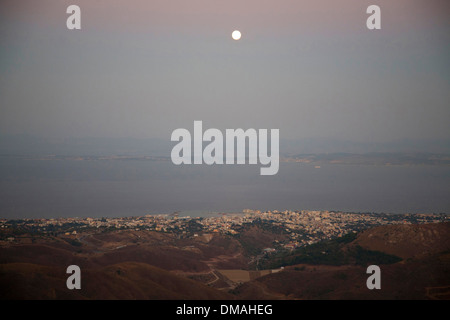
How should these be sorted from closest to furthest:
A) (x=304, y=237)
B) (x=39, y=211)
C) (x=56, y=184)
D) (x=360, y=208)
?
(x=304, y=237)
(x=39, y=211)
(x=360, y=208)
(x=56, y=184)

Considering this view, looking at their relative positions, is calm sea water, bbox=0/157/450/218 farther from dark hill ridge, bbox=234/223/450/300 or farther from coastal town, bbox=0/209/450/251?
dark hill ridge, bbox=234/223/450/300

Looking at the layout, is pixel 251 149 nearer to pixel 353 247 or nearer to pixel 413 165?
pixel 413 165

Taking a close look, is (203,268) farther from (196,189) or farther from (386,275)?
(196,189)

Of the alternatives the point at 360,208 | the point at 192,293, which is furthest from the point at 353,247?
the point at 360,208

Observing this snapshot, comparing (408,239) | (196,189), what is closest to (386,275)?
(408,239)

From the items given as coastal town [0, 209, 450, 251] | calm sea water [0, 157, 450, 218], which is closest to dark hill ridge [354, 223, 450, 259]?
coastal town [0, 209, 450, 251]

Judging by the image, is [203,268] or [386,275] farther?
[203,268]

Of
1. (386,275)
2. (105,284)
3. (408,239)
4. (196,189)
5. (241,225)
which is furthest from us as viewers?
(196,189)

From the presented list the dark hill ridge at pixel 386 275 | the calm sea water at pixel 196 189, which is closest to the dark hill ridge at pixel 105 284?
the dark hill ridge at pixel 386 275
